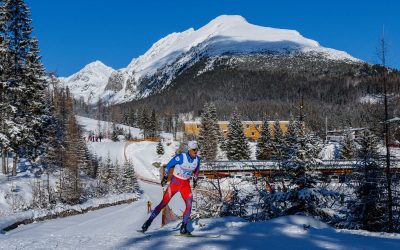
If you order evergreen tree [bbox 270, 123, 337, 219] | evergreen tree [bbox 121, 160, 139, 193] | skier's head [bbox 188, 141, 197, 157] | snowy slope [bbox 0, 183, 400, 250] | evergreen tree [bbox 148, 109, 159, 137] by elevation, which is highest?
evergreen tree [bbox 148, 109, 159, 137]

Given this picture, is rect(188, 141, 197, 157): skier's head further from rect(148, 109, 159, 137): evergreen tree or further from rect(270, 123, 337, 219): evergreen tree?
rect(148, 109, 159, 137): evergreen tree

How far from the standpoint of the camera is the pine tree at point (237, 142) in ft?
234

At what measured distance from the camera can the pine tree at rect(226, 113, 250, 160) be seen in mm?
71356

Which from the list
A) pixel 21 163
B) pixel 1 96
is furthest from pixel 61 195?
pixel 21 163

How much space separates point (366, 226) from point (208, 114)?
2887 inches

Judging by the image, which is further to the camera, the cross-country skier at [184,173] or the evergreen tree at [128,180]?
the evergreen tree at [128,180]

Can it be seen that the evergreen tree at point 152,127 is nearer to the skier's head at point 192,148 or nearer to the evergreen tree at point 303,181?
the evergreen tree at point 303,181

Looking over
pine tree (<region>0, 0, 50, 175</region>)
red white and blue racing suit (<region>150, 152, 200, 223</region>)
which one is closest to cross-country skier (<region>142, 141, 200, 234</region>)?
red white and blue racing suit (<region>150, 152, 200, 223</region>)

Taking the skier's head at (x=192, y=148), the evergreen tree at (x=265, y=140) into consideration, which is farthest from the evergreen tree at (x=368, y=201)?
the evergreen tree at (x=265, y=140)

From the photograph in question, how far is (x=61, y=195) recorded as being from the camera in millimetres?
30484

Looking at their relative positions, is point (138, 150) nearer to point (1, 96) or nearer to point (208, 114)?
point (208, 114)

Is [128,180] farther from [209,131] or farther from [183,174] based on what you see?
[183,174]

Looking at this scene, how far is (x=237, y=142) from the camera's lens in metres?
72.2

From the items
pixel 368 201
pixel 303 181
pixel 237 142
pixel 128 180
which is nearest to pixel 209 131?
pixel 237 142
